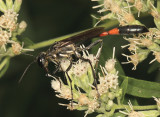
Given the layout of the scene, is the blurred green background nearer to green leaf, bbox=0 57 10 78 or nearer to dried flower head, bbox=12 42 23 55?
green leaf, bbox=0 57 10 78

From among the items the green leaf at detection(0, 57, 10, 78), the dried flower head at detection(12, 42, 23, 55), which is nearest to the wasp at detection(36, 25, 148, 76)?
the dried flower head at detection(12, 42, 23, 55)

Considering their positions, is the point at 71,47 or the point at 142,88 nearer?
the point at 142,88

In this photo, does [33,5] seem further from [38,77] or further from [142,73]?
[142,73]

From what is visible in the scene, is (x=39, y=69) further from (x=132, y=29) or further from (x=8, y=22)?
(x=132, y=29)

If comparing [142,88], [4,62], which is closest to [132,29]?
[142,88]

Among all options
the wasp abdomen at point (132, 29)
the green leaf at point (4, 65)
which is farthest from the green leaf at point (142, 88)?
the green leaf at point (4, 65)

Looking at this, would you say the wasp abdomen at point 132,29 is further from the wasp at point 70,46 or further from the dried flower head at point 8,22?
the dried flower head at point 8,22
